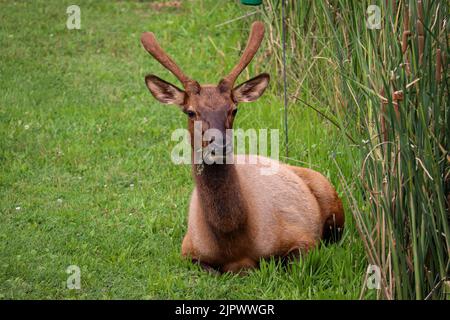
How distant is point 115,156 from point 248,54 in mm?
2572

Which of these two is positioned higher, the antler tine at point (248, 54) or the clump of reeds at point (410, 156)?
the antler tine at point (248, 54)

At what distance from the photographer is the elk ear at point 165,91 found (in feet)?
20.8

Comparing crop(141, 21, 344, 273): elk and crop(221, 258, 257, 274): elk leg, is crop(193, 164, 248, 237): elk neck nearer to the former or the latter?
crop(141, 21, 344, 273): elk

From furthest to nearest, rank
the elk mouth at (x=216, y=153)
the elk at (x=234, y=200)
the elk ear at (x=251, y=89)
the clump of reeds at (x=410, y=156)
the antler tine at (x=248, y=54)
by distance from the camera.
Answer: the elk ear at (x=251, y=89) < the antler tine at (x=248, y=54) < the elk at (x=234, y=200) < the elk mouth at (x=216, y=153) < the clump of reeds at (x=410, y=156)

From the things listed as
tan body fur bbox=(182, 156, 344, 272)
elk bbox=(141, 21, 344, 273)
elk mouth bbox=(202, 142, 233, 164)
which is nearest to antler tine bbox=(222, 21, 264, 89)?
elk bbox=(141, 21, 344, 273)

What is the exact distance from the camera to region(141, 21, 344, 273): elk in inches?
243

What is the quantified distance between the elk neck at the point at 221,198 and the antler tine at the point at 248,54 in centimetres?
59

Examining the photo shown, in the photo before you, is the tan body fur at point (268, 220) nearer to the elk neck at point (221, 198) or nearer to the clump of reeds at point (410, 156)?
the elk neck at point (221, 198)

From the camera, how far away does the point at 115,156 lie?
28.5 ft

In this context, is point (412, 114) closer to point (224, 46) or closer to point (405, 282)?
point (405, 282)

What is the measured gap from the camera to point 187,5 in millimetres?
12945

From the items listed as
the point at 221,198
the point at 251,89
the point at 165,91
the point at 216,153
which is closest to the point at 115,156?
the point at 165,91

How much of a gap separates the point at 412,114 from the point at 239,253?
5.59ft

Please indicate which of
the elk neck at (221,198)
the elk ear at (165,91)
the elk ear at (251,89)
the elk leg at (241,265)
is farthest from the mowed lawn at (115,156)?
the elk ear at (165,91)
